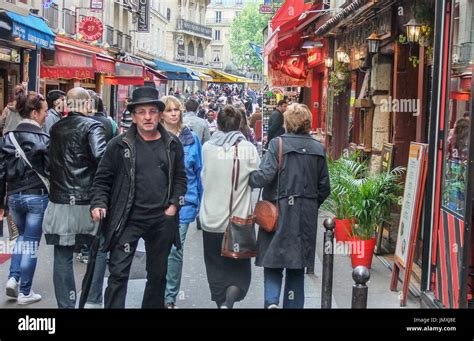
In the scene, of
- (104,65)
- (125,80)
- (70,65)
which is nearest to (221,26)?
(125,80)

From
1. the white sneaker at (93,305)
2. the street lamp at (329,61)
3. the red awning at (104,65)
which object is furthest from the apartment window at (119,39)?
the white sneaker at (93,305)

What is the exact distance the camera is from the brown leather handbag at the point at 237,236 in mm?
6289

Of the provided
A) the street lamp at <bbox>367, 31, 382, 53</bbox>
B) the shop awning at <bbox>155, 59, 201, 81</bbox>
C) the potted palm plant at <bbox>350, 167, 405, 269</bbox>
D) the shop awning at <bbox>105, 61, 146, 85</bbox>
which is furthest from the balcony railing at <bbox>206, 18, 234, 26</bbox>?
the potted palm plant at <bbox>350, 167, 405, 269</bbox>

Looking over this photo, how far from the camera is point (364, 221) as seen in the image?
8.38 metres

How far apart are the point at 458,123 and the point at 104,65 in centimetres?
1227

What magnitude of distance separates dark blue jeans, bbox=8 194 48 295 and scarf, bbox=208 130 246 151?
1.70 m

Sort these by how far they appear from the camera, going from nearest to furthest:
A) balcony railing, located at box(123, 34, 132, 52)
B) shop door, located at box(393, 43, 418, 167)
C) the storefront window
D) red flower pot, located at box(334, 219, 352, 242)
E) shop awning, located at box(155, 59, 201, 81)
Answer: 1. the storefront window
2. red flower pot, located at box(334, 219, 352, 242)
3. shop door, located at box(393, 43, 418, 167)
4. shop awning, located at box(155, 59, 201, 81)
5. balcony railing, located at box(123, 34, 132, 52)

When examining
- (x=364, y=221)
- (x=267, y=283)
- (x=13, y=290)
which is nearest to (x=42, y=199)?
(x=13, y=290)

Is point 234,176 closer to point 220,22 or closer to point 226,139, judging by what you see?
point 226,139

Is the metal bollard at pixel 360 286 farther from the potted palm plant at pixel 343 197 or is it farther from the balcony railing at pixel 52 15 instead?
the balcony railing at pixel 52 15

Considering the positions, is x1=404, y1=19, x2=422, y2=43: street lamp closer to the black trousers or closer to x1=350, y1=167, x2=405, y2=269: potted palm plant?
x1=350, y1=167, x2=405, y2=269: potted palm plant

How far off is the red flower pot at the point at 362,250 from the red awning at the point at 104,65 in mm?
9859

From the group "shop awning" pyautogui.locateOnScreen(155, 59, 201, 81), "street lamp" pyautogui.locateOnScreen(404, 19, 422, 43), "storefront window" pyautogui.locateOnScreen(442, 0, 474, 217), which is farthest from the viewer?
"shop awning" pyautogui.locateOnScreen(155, 59, 201, 81)

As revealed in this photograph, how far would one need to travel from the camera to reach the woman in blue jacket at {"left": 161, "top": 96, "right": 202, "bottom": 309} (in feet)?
22.0
